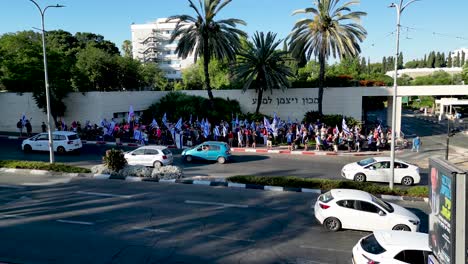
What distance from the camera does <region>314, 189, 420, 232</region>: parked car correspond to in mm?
11641

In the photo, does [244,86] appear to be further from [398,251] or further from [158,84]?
[158,84]

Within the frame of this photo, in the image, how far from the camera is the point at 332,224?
1201cm

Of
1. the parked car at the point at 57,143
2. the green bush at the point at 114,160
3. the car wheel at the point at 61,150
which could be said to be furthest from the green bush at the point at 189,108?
the green bush at the point at 114,160

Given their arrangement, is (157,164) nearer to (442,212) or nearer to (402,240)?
(402,240)

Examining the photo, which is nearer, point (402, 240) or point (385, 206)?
point (402, 240)

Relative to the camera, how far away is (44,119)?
3547cm

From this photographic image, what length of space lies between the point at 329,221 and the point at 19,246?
30.2ft

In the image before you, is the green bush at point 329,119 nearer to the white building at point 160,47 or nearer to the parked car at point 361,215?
the parked car at point 361,215

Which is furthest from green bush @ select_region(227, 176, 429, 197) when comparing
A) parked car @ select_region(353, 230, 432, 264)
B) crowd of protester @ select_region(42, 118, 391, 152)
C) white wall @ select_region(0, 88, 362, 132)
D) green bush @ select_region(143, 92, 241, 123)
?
white wall @ select_region(0, 88, 362, 132)

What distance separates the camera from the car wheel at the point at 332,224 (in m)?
12.0

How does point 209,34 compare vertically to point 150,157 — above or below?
above

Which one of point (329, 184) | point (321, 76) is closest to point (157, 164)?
point (329, 184)

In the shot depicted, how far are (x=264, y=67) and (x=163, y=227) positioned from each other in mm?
23437

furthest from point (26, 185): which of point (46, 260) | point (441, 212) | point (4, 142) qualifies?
point (441, 212)
